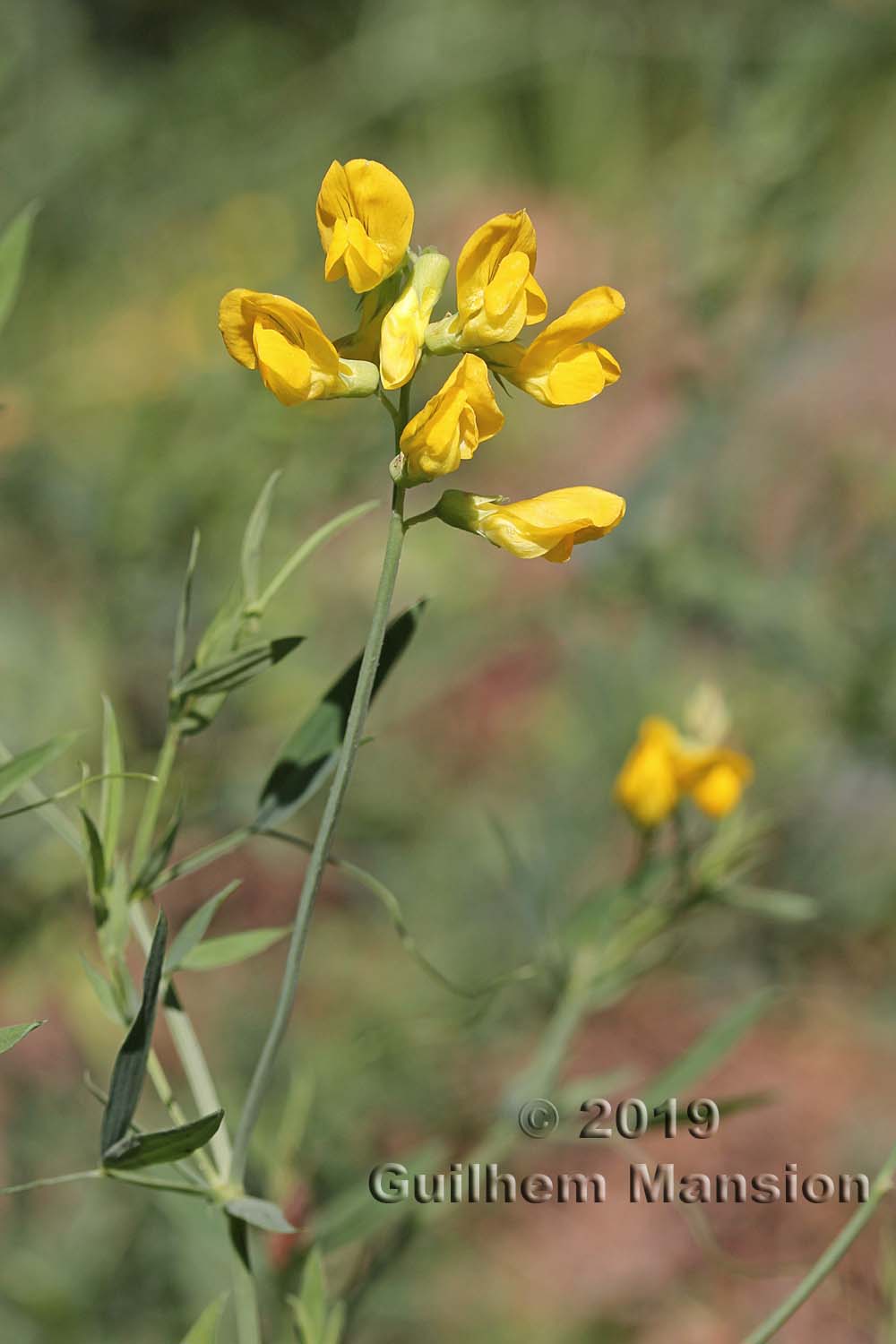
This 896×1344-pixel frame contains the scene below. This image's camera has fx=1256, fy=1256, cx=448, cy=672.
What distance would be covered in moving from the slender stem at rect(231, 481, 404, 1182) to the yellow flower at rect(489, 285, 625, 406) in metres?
0.12

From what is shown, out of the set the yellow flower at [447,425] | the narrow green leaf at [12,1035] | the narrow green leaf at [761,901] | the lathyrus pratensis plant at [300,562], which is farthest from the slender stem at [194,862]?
the narrow green leaf at [761,901]

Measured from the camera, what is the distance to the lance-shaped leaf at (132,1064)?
588mm

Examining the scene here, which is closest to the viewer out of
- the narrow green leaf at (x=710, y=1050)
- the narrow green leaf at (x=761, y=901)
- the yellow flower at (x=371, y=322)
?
the yellow flower at (x=371, y=322)

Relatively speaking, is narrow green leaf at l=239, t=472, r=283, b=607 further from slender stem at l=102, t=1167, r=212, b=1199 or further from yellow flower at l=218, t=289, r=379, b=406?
slender stem at l=102, t=1167, r=212, b=1199

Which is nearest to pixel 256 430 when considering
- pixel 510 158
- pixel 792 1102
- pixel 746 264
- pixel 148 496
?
pixel 148 496

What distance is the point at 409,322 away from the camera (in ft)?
1.99

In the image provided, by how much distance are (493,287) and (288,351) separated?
0.10 metres

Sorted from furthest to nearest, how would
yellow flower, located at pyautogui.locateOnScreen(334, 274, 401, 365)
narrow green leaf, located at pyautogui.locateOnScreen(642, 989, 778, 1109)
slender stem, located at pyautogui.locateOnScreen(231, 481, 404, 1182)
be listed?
narrow green leaf, located at pyautogui.locateOnScreen(642, 989, 778, 1109)
yellow flower, located at pyautogui.locateOnScreen(334, 274, 401, 365)
slender stem, located at pyautogui.locateOnScreen(231, 481, 404, 1182)

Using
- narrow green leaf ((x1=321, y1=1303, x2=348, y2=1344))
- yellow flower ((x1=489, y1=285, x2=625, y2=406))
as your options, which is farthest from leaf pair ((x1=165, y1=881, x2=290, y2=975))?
yellow flower ((x1=489, y1=285, x2=625, y2=406))

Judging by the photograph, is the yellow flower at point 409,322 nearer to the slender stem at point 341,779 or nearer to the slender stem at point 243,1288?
the slender stem at point 341,779

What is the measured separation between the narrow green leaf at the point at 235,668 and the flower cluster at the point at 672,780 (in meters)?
0.47

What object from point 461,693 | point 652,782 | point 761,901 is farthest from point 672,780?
point 461,693

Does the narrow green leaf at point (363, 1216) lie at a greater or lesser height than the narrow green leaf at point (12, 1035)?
lesser

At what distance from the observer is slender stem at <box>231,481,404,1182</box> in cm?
53
